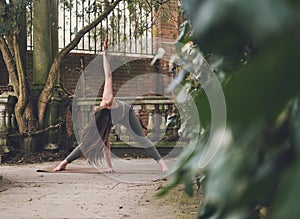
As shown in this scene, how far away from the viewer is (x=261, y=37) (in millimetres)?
247

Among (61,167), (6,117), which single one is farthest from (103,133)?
(6,117)

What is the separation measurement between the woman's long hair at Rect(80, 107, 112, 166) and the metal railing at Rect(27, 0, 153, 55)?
2591mm

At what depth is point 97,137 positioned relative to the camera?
5922mm

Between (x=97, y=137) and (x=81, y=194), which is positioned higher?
(x=81, y=194)

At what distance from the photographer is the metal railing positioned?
8.73 metres

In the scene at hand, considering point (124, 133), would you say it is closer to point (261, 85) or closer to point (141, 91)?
point (141, 91)

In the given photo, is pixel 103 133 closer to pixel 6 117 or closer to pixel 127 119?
pixel 127 119

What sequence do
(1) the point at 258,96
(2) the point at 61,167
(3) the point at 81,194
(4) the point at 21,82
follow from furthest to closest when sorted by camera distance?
(4) the point at 21,82 < (2) the point at 61,167 < (3) the point at 81,194 < (1) the point at 258,96

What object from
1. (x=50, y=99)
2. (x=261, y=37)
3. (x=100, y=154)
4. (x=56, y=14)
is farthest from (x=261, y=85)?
(x=56, y=14)

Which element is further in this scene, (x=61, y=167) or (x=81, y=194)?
(x=61, y=167)

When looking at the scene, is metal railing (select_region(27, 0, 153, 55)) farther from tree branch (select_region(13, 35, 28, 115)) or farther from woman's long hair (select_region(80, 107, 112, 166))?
woman's long hair (select_region(80, 107, 112, 166))

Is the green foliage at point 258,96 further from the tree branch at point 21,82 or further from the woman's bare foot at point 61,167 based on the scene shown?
the tree branch at point 21,82

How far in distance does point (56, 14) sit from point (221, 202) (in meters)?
8.02

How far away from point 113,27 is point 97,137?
3.86 meters
